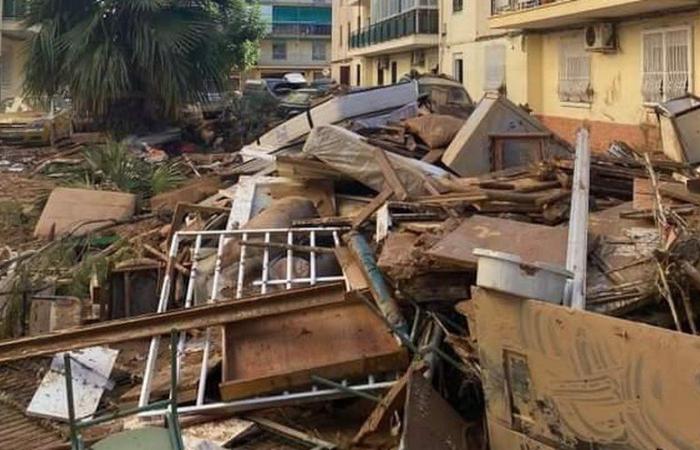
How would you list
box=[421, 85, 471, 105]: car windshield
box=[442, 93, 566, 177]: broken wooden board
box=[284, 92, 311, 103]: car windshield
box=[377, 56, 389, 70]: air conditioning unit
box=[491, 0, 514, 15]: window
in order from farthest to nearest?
box=[377, 56, 389, 70]: air conditioning unit, box=[284, 92, 311, 103]: car windshield, box=[491, 0, 514, 15]: window, box=[421, 85, 471, 105]: car windshield, box=[442, 93, 566, 177]: broken wooden board

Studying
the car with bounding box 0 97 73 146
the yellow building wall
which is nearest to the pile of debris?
the yellow building wall

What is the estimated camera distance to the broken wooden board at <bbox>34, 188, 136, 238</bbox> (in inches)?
384

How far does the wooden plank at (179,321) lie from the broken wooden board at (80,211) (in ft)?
13.4

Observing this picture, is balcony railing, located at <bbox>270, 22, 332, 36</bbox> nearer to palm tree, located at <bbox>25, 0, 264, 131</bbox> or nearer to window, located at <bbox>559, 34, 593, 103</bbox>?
palm tree, located at <bbox>25, 0, 264, 131</bbox>

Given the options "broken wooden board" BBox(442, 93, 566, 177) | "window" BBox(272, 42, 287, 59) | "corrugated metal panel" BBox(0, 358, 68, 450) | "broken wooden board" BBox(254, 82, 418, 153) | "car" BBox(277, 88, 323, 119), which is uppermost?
"window" BBox(272, 42, 287, 59)

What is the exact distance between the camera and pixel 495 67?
69.3 ft

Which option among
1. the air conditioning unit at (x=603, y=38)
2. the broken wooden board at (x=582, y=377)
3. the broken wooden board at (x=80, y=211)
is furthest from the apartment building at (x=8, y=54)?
the broken wooden board at (x=582, y=377)

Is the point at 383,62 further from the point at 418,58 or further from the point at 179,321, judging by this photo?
the point at 179,321

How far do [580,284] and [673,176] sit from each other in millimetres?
3281

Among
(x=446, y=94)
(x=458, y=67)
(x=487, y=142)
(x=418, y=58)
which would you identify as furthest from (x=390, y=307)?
(x=418, y=58)

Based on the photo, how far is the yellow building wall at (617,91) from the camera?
43.7 ft

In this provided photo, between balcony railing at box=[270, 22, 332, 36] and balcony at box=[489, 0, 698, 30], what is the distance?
4096 cm

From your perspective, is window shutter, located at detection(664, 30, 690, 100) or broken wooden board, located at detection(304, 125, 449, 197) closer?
broken wooden board, located at detection(304, 125, 449, 197)

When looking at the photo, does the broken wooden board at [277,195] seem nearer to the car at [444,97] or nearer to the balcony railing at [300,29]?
the car at [444,97]
